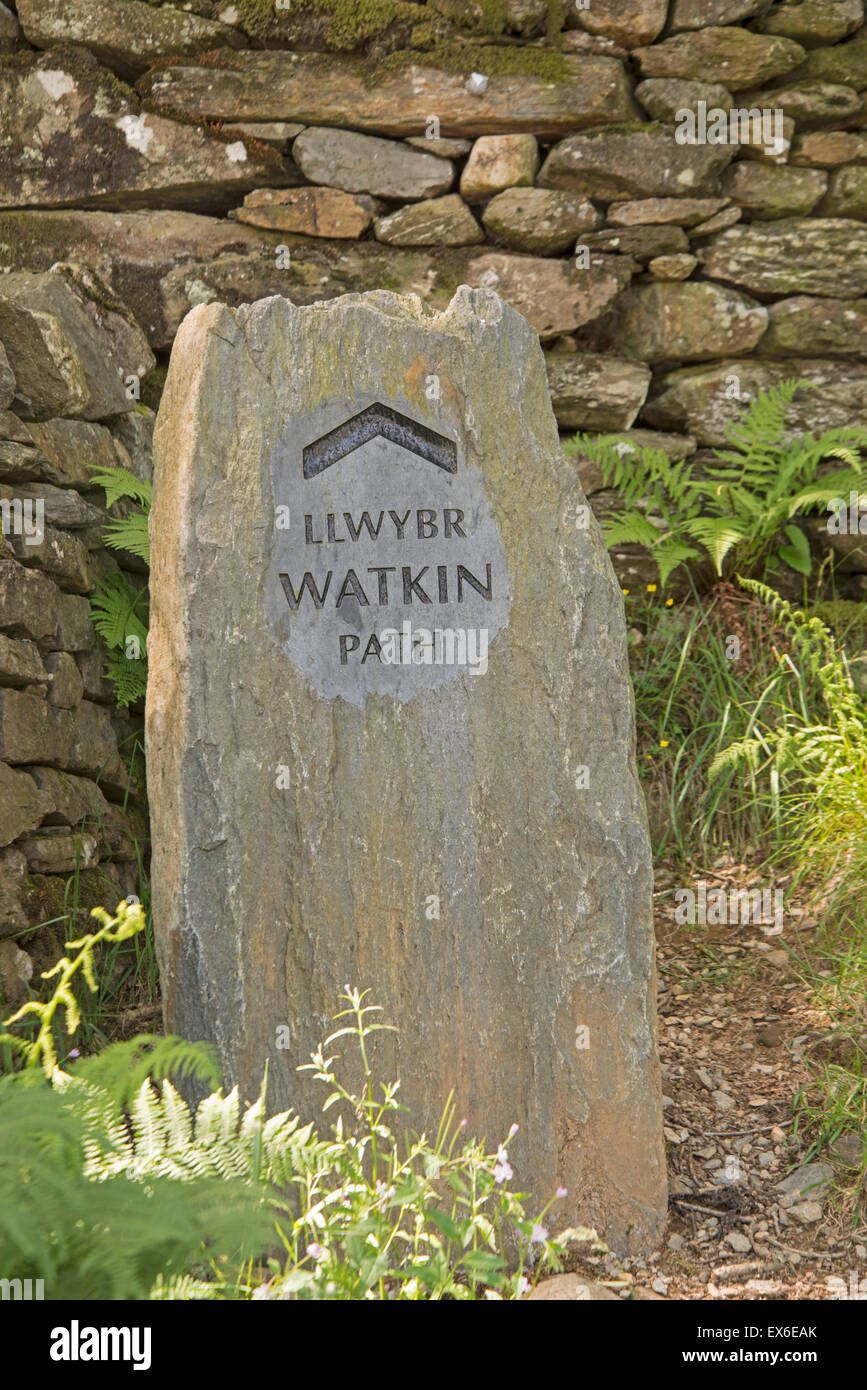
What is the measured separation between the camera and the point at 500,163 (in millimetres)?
4621

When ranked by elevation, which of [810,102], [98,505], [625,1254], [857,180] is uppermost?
[810,102]

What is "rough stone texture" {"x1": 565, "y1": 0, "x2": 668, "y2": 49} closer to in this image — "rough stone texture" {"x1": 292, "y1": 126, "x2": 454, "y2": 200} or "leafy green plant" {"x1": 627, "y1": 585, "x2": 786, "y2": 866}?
"rough stone texture" {"x1": 292, "y1": 126, "x2": 454, "y2": 200}

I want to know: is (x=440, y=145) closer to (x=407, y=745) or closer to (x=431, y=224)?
(x=431, y=224)

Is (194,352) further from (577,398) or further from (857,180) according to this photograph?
(857,180)

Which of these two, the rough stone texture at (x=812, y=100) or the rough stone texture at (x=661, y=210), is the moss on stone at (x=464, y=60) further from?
the rough stone texture at (x=812, y=100)

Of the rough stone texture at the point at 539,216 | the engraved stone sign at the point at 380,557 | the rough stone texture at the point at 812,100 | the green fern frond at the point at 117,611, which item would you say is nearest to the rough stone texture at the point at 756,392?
the rough stone texture at the point at 539,216

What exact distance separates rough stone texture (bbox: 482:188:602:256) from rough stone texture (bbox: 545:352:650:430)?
1.55 ft

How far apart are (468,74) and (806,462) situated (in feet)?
6.70

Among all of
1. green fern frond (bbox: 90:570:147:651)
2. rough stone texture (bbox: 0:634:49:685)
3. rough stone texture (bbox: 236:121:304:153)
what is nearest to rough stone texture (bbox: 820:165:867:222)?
rough stone texture (bbox: 236:121:304:153)

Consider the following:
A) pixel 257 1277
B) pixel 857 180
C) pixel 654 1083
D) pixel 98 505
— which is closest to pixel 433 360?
pixel 98 505

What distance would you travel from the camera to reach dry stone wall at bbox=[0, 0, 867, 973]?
14.8 ft

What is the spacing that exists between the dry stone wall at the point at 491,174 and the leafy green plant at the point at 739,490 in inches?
7.5
